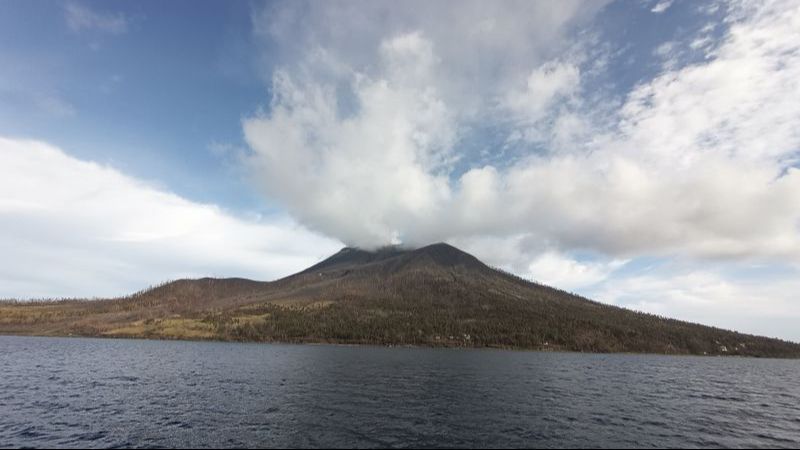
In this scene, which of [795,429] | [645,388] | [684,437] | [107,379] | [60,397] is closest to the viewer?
[684,437]

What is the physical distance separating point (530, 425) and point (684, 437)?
21080 mm

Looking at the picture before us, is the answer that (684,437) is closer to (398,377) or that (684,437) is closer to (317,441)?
(317,441)

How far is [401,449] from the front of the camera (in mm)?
50062

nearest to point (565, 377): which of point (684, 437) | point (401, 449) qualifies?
point (684, 437)

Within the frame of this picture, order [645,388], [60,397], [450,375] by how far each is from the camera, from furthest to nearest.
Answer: [450,375]
[645,388]
[60,397]

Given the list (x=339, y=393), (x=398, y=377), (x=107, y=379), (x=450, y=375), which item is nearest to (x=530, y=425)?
(x=339, y=393)

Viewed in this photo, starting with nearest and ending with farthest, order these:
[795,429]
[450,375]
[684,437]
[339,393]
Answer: [684,437] < [795,429] < [339,393] < [450,375]

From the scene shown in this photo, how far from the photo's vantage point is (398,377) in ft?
396

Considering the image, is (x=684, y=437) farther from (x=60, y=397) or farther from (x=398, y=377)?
(x=60, y=397)

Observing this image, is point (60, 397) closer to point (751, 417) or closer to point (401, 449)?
point (401, 449)

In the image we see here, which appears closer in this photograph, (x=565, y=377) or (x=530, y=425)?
(x=530, y=425)

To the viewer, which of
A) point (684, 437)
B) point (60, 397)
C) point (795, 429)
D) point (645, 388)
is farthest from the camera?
point (645, 388)

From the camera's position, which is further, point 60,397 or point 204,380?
point 204,380

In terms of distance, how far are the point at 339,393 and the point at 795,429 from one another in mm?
79716
